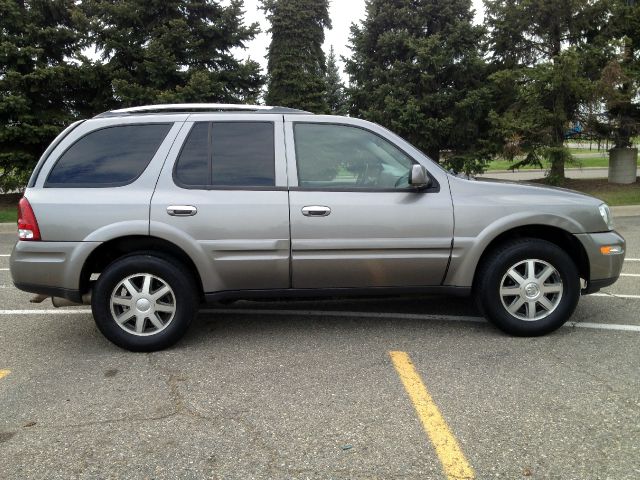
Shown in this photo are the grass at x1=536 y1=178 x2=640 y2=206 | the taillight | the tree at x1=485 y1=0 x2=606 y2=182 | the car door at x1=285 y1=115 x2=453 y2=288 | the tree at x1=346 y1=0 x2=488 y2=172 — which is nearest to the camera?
the taillight

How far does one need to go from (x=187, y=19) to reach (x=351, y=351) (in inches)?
512

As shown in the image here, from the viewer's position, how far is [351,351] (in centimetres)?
392

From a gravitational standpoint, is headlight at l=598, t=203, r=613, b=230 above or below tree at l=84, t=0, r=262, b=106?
below

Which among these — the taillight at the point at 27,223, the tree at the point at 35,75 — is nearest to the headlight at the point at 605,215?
the taillight at the point at 27,223

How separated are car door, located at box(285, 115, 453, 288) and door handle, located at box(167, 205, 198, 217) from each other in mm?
736

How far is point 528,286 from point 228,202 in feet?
7.86

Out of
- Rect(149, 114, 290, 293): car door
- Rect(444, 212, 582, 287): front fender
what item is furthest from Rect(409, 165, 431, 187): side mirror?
Rect(149, 114, 290, 293): car door

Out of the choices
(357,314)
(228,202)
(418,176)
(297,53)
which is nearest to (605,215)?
(418,176)

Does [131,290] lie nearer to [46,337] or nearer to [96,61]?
[46,337]

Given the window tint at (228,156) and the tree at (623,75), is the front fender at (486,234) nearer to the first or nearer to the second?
the window tint at (228,156)

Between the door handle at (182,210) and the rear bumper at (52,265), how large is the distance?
1.88ft

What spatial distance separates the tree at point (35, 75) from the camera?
1257 cm

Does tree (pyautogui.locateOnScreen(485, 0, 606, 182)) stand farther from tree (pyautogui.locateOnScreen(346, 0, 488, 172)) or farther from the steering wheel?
the steering wheel

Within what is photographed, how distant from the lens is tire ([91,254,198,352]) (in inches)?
152
